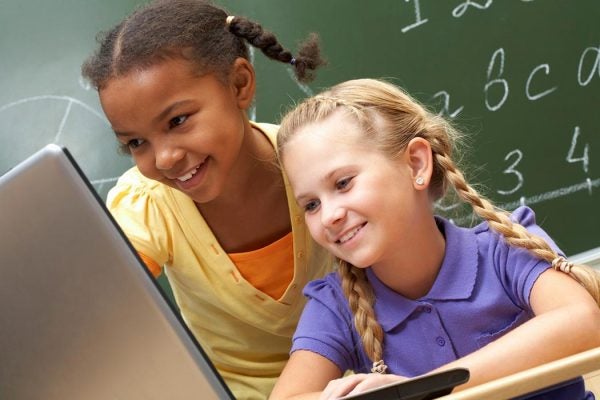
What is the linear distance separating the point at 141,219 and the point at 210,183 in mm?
158

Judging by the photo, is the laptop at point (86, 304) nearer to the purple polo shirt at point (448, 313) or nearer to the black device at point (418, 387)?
the black device at point (418, 387)

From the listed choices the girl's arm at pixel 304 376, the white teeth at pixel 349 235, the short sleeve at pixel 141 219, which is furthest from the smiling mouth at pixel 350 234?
the short sleeve at pixel 141 219

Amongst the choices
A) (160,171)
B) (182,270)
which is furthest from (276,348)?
(160,171)

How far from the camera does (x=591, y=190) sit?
1998mm

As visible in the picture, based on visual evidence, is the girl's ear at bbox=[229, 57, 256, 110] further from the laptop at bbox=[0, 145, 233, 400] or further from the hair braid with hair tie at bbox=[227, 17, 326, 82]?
the laptop at bbox=[0, 145, 233, 400]

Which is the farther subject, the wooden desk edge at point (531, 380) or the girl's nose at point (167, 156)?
the girl's nose at point (167, 156)

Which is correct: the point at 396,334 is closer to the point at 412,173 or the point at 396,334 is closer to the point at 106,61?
the point at 412,173

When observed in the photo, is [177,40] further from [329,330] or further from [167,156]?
[329,330]

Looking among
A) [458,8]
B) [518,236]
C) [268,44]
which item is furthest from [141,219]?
[458,8]

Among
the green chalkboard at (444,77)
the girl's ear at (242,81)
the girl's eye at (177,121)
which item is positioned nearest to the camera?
the girl's eye at (177,121)

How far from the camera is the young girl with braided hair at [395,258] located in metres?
0.95

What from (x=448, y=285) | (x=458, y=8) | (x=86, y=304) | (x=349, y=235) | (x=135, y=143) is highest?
(x=86, y=304)

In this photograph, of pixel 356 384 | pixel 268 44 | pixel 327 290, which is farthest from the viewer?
pixel 268 44

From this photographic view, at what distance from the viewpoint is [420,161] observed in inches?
40.6
